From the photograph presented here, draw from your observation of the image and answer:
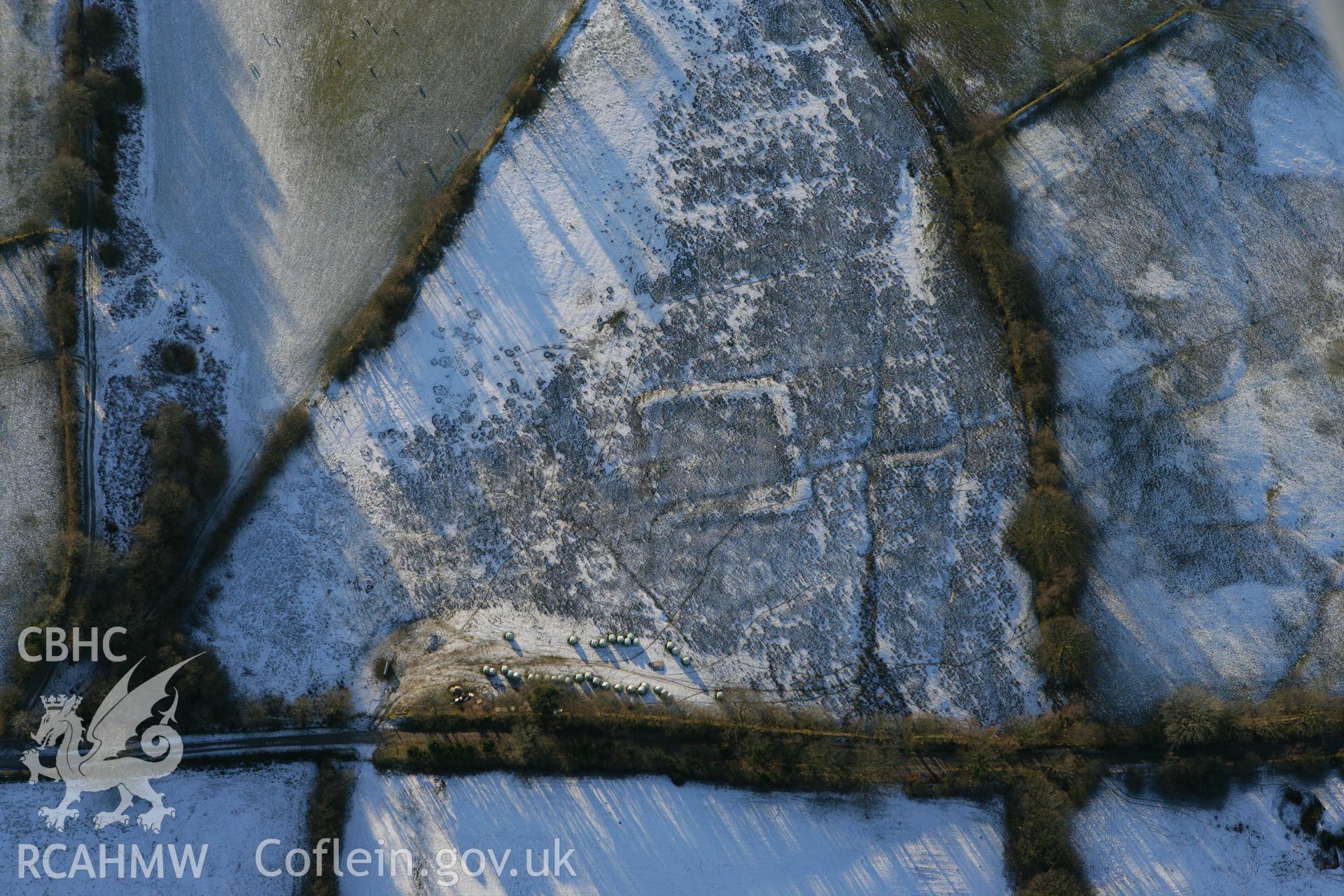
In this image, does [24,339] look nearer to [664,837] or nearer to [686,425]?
[686,425]

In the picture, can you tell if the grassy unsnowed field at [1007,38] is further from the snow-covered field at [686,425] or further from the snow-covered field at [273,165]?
the snow-covered field at [273,165]

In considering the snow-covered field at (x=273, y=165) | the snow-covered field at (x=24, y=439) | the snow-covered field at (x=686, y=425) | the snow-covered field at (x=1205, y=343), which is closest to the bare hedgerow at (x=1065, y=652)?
the snow-covered field at (x=686, y=425)

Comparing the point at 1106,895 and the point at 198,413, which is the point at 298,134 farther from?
the point at 1106,895

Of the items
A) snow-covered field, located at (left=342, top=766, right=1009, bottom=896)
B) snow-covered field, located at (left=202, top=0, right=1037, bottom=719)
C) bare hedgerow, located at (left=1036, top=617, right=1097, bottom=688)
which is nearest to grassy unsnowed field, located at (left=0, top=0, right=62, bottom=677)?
snow-covered field, located at (left=202, top=0, right=1037, bottom=719)

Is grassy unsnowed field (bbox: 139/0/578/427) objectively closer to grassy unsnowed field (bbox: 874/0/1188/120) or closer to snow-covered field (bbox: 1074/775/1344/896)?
grassy unsnowed field (bbox: 874/0/1188/120)

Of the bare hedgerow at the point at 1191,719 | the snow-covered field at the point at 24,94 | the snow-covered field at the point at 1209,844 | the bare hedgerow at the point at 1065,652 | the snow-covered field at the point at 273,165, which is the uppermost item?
the snow-covered field at the point at 24,94

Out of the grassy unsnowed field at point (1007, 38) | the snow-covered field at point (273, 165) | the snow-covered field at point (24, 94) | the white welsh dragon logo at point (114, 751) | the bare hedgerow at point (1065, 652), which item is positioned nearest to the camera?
the white welsh dragon logo at point (114, 751)
